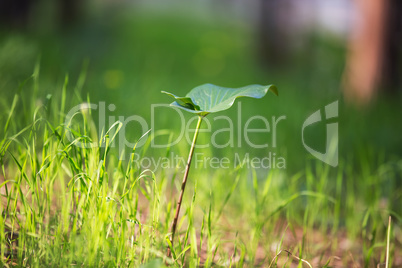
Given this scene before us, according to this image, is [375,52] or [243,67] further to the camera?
[243,67]

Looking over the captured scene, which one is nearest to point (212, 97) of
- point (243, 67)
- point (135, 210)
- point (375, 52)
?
point (135, 210)

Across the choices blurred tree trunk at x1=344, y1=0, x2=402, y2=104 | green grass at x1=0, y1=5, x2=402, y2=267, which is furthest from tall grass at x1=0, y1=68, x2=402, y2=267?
blurred tree trunk at x1=344, y1=0, x2=402, y2=104

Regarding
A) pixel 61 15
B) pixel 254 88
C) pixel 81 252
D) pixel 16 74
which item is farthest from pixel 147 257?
pixel 61 15

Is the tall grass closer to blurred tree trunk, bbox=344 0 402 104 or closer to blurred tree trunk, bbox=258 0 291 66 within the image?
blurred tree trunk, bbox=344 0 402 104

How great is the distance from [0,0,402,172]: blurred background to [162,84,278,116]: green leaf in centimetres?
53

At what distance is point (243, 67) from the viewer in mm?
5547

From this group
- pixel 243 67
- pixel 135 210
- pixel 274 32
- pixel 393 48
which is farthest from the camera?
pixel 243 67

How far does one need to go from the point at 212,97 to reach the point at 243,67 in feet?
15.1

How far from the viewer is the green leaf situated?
37.7 inches

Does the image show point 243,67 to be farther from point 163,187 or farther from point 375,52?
point 163,187

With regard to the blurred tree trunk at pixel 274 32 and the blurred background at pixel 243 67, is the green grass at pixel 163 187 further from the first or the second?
the blurred tree trunk at pixel 274 32

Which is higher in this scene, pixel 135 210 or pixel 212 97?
pixel 212 97

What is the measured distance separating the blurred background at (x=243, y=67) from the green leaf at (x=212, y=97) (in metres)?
0.53

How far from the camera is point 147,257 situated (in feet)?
3.26
